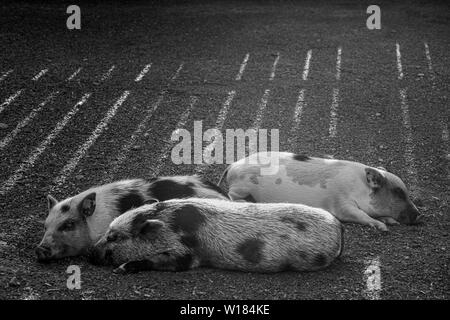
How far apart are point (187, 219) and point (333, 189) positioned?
140 centimetres

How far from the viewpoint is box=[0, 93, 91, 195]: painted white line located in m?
6.03

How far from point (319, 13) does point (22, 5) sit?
5.49 metres

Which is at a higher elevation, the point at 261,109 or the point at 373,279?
the point at 261,109

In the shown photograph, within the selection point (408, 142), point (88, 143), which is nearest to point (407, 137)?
point (408, 142)

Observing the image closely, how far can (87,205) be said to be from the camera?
5000 millimetres

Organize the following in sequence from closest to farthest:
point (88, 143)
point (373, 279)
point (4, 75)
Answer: point (373, 279) < point (88, 143) < point (4, 75)

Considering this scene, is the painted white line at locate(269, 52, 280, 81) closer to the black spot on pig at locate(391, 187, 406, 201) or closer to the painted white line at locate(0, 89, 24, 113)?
the painted white line at locate(0, 89, 24, 113)

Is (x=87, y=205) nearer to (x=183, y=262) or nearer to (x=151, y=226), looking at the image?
(x=151, y=226)

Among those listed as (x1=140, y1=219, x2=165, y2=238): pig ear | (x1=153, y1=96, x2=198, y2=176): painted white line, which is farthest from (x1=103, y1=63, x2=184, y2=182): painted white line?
(x1=140, y1=219, x2=165, y2=238): pig ear

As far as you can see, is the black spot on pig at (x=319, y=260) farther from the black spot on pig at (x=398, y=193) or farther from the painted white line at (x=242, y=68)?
the painted white line at (x=242, y=68)

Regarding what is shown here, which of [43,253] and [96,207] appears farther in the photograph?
[96,207]
